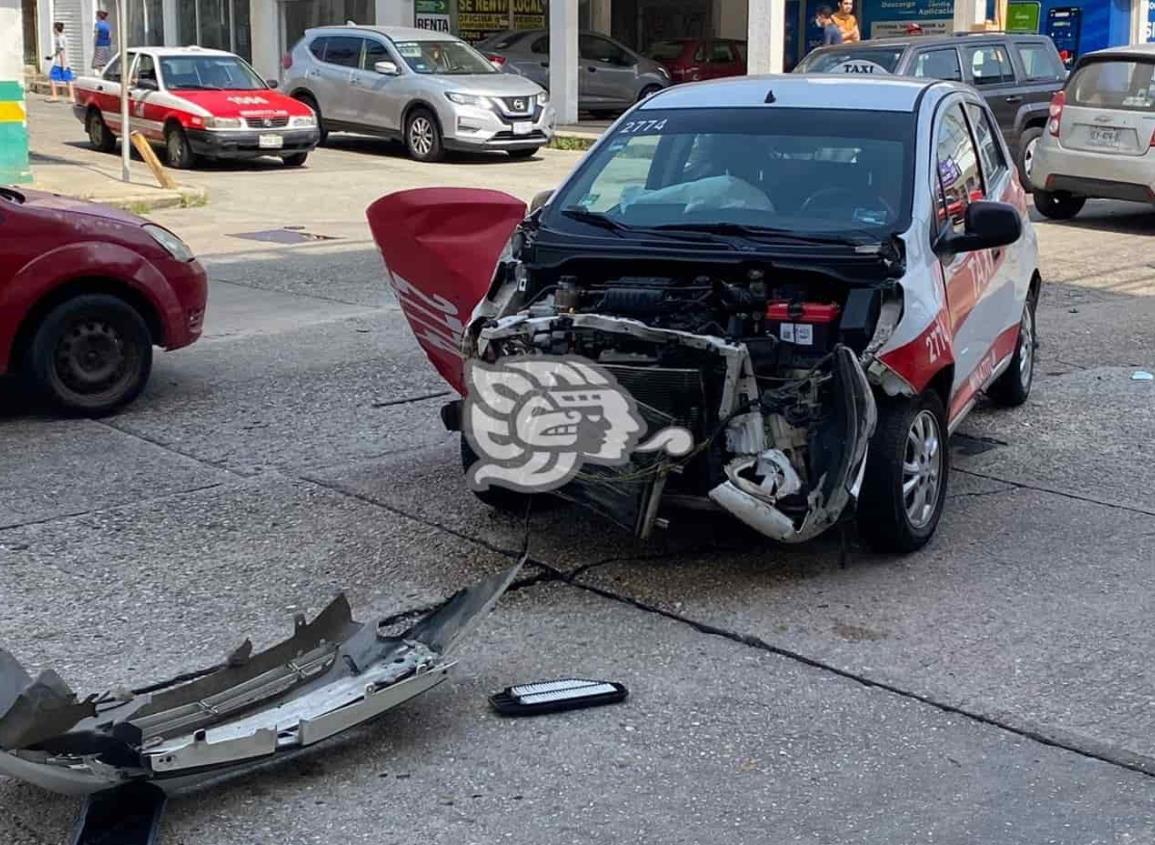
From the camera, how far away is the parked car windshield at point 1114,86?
599 inches

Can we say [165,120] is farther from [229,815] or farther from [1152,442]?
[229,815]

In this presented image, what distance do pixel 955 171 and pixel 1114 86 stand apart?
941 cm

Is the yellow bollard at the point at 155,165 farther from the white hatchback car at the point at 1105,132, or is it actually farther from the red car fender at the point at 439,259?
the red car fender at the point at 439,259

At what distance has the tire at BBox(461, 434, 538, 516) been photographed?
641 centimetres

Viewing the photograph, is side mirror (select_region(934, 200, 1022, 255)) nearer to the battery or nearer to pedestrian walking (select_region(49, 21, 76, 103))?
the battery

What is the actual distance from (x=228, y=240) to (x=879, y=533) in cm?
1017

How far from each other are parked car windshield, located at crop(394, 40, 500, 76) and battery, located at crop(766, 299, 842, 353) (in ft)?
55.4

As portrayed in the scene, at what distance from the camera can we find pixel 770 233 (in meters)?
6.21

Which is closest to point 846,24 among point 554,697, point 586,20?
point 586,20

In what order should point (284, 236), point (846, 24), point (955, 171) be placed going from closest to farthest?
point (955, 171) → point (284, 236) → point (846, 24)

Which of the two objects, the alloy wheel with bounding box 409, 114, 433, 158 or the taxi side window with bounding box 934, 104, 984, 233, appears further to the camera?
the alloy wheel with bounding box 409, 114, 433, 158

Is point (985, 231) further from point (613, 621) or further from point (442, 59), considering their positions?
point (442, 59)

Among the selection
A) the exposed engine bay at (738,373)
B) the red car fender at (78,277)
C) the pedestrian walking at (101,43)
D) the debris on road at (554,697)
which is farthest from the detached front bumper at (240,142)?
the debris on road at (554,697)
